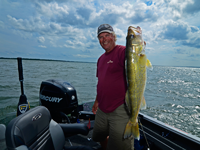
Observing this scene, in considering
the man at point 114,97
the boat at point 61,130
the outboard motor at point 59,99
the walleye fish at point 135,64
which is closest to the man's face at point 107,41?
the man at point 114,97

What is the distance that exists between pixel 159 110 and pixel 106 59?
9.12 m

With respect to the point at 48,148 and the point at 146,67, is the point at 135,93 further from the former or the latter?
the point at 48,148

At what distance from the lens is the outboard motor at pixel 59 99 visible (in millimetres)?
3867

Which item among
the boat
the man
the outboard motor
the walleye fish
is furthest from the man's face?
the outboard motor

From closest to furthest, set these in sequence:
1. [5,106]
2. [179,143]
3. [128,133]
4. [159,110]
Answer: [128,133] → [179,143] → [5,106] → [159,110]

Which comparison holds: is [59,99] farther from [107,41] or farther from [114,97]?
[107,41]

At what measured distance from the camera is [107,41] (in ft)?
7.53

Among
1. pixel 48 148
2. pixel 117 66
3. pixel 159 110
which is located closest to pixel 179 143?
pixel 117 66

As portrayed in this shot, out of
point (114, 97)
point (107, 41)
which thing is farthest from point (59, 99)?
point (107, 41)

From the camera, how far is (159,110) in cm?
986

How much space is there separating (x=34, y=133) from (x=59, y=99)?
2.11 meters

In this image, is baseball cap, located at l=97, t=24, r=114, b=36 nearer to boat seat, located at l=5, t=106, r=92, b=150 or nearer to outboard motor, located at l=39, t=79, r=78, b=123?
boat seat, located at l=5, t=106, r=92, b=150

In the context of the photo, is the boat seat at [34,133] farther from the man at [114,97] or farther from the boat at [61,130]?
the man at [114,97]

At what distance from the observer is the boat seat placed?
4.90ft
